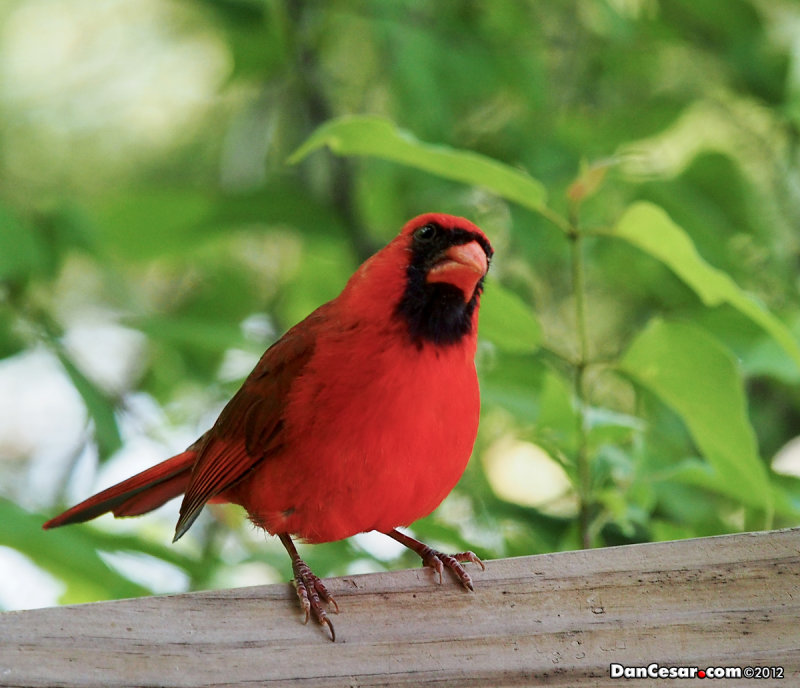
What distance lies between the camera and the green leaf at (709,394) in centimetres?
177

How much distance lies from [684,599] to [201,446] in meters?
1.04

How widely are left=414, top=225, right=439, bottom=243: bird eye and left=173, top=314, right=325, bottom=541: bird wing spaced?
0.78 feet

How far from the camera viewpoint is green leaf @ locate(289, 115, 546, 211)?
1.75m

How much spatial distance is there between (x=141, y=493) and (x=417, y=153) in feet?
2.94

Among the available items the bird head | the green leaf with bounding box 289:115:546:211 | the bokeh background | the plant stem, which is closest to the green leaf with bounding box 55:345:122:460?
the bokeh background

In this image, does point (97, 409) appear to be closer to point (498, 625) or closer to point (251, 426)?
point (251, 426)

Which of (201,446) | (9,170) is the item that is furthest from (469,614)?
(9,170)

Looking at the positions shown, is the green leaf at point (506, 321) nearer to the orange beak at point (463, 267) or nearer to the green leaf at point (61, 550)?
the orange beak at point (463, 267)

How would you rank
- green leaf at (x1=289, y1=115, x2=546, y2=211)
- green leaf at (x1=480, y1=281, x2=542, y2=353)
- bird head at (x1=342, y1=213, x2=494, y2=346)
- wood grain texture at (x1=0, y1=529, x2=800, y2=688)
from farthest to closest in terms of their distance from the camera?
1. green leaf at (x1=480, y1=281, x2=542, y2=353)
2. bird head at (x1=342, y1=213, x2=494, y2=346)
3. green leaf at (x1=289, y1=115, x2=546, y2=211)
4. wood grain texture at (x1=0, y1=529, x2=800, y2=688)

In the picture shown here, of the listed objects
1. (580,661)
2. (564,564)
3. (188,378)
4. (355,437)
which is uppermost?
(188,378)

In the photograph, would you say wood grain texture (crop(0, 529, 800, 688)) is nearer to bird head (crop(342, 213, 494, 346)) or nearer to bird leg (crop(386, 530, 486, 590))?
bird leg (crop(386, 530, 486, 590))

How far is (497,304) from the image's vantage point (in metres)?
1.99

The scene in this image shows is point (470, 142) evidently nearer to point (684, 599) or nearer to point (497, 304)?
point (497, 304)

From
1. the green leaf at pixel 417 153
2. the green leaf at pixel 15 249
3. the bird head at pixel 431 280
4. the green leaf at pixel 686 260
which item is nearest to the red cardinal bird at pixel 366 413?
the bird head at pixel 431 280
